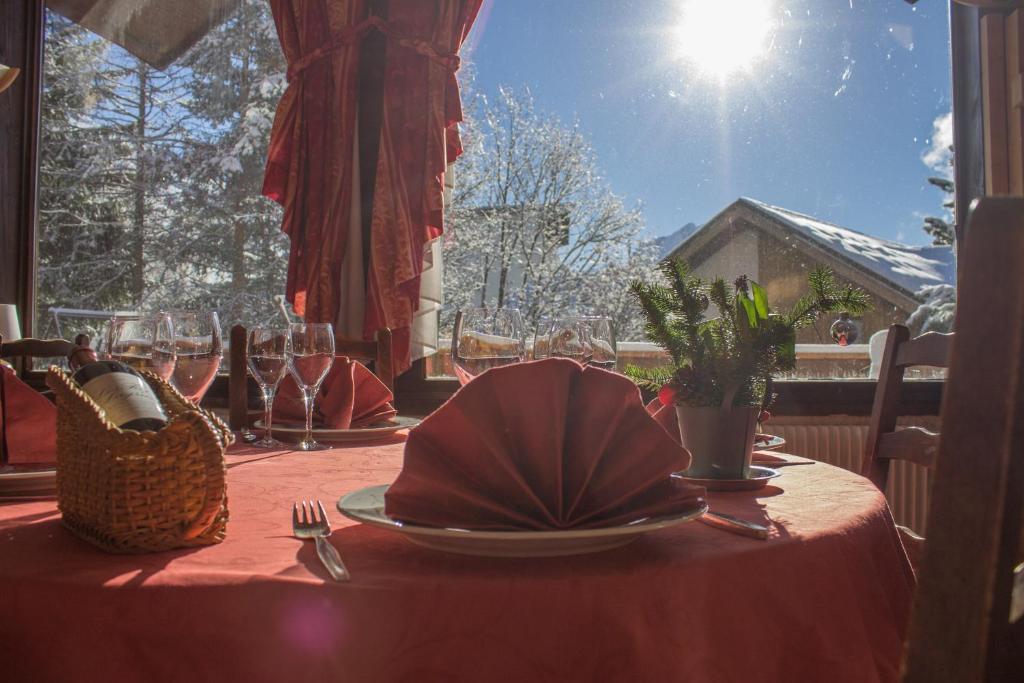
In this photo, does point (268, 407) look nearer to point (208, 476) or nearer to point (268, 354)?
point (268, 354)

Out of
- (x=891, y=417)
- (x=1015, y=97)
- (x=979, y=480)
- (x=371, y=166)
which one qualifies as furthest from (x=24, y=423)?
(x=1015, y=97)

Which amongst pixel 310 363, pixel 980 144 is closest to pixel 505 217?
pixel 980 144

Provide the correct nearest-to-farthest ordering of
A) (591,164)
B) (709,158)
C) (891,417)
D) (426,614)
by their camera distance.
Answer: (426,614) → (891,417) → (709,158) → (591,164)

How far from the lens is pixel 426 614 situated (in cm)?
48

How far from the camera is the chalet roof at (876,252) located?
2.78 metres

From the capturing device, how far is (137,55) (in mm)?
3371

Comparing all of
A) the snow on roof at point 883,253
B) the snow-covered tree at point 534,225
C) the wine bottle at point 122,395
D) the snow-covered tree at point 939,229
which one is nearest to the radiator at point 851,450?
the snow-covered tree at point 939,229

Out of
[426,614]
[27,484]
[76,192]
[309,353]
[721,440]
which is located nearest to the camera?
[426,614]

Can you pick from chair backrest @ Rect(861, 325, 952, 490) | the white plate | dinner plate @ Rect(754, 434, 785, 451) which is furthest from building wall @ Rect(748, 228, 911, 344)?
the white plate

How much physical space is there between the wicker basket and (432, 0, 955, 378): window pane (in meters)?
2.42

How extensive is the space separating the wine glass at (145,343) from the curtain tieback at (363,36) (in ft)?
6.17

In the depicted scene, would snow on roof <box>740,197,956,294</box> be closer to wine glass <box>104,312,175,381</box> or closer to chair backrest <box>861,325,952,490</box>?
chair backrest <box>861,325,952,490</box>

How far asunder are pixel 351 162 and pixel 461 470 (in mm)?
2302

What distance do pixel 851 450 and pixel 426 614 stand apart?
239cm
